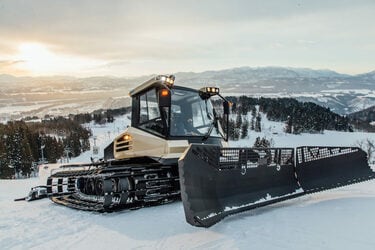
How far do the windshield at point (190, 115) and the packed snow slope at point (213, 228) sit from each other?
1696 mm

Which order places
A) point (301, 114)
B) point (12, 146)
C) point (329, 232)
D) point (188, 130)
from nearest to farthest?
point (329, 232)
point (188, 130)
point (12, 146)
point (301, 114)

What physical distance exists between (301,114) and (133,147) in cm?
17064

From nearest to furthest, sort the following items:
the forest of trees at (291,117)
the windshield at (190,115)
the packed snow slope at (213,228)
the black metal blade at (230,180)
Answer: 1. the packed snow slope at (213,228)
2. the black metal blade at (230,180)
3. the windshield at (190,115)
4. the forest of trees at (291,117)

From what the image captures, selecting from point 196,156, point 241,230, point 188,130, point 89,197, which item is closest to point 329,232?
point 241,230

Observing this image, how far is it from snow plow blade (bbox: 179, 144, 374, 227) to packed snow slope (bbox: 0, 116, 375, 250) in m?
0.26

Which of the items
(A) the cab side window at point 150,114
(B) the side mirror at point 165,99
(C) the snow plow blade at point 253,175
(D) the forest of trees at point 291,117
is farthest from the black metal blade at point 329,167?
(D) the forest of trees at point 291,117

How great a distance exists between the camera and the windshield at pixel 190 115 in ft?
27.8

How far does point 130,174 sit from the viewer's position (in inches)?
311

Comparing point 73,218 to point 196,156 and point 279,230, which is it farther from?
point 279,230

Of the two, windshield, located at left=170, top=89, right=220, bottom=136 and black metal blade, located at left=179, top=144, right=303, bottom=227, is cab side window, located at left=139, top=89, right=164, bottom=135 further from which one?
black metal blade, located at left=179, top=144, right=303, bottom=227

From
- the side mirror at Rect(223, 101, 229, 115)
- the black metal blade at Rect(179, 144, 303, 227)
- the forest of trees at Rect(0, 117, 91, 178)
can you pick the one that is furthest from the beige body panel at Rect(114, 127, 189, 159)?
the forest of trees at Rect(0, 117, 91, 178)

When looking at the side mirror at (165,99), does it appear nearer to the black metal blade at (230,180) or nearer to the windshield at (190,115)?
the windshield at (190,115)

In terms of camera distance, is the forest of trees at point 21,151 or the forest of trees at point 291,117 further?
the forest of trees at point 291,117

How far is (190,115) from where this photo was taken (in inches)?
345
